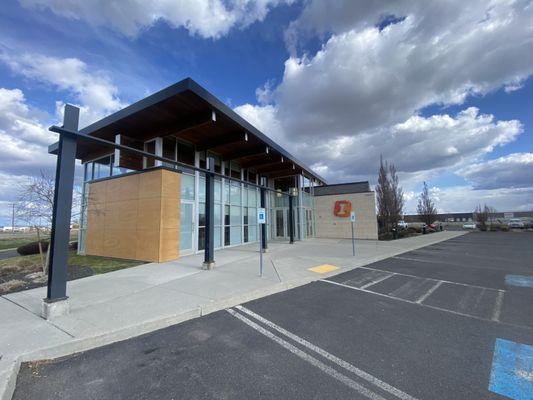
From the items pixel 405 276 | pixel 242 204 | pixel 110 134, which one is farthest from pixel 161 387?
pixel 242 204

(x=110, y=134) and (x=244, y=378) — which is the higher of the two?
(x=110, y=134)

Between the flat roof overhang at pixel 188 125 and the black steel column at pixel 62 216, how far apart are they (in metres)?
4.96

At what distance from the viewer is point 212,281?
769 cm

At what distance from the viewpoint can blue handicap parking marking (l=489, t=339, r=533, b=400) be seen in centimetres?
292

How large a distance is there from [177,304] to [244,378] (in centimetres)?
298

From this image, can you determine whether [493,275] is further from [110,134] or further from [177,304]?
[110,134]

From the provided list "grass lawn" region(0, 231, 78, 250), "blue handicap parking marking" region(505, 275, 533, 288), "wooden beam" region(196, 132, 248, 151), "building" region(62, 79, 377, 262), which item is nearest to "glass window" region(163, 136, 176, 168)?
"building" region(62, 79, 377, 262)

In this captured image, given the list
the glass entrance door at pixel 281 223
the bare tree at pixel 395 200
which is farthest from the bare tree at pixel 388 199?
the glass entrance door at pixel 281 223

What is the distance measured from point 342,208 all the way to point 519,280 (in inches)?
665

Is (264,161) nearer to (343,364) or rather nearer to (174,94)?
(174,94)

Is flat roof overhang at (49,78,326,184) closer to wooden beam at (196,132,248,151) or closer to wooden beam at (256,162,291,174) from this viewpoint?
wooden beam at (196,132,248,151)

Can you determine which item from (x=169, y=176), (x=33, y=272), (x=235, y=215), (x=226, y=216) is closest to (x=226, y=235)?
(x=226, y=216)

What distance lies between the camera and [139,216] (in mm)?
12180

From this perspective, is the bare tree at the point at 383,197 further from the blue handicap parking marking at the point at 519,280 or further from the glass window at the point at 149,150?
the glass window at the point at 149,150
